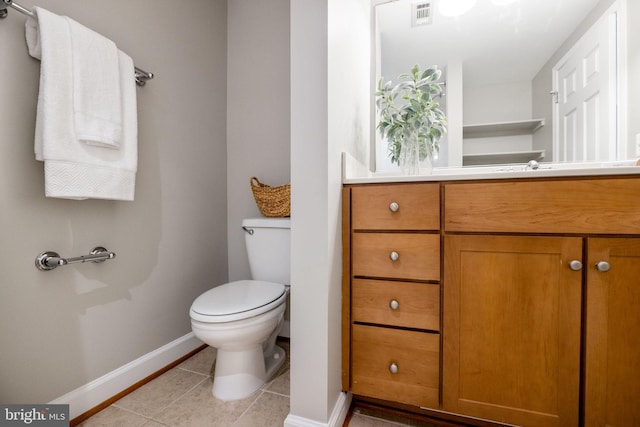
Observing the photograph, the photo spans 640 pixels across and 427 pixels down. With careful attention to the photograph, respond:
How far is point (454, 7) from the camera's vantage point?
145 centimetres

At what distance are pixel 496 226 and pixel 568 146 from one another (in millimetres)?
786

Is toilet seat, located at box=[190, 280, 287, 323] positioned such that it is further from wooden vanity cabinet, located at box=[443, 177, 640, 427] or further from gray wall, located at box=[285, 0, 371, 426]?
wooden vanity cabinet, located at box=[443, 177, 640, 427]

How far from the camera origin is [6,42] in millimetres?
932

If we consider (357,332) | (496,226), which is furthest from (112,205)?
(496,226)

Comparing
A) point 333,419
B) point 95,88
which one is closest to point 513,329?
point 333,419

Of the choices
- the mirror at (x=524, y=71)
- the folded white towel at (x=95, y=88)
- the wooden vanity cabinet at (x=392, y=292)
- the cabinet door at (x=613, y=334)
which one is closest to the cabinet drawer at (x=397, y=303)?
the wooden vanity cabinet at (x=392, y=292)

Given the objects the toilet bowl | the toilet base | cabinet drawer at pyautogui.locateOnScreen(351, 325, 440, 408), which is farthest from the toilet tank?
cabinet drawer at pyautogui.locateOnScreen(351, 325, 440, 408)

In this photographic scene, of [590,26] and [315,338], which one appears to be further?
[590,26]

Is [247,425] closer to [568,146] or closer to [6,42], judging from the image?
[6,42]

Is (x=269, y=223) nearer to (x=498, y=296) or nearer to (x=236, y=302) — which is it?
(x=236, y=302)

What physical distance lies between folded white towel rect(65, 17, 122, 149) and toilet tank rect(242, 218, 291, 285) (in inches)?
29.7

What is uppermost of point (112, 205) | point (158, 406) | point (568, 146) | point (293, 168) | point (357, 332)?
point (568, 146)

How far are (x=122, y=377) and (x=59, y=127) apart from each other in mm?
1070

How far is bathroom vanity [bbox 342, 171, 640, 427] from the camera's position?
839 millimetres
